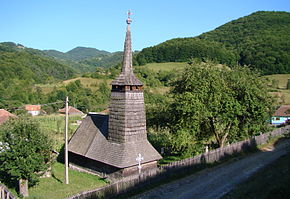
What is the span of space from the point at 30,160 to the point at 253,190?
12.1 m

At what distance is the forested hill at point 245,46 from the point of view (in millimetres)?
85688

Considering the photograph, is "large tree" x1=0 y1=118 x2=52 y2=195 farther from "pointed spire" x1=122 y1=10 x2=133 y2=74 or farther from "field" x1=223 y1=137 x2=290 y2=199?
"field" x1=223 y1=137 x2=290 y2=199

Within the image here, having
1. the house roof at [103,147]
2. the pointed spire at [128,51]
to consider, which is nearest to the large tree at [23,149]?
the house roof at [103,147]

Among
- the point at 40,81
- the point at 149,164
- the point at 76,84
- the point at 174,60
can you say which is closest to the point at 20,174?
the point at 149,164

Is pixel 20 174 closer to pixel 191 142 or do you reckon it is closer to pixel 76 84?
pixel 191 142

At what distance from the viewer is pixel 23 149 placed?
15.7 m

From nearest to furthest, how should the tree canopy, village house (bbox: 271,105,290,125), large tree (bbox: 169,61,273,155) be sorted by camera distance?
the tree canopy, large tree (bbox: 169,61,273,155), village house (bbox: 271,105,290,125)

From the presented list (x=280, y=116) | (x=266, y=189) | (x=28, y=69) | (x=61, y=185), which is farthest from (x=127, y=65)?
(x=28, y=69)

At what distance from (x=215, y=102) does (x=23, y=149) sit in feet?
46.1

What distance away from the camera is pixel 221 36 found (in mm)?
133625

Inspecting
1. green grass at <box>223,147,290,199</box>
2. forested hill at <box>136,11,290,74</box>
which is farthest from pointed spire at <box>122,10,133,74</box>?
forested hill at <box>136,11,290,74</box>

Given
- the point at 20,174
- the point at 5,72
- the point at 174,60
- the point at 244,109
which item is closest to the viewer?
the point at 20,174

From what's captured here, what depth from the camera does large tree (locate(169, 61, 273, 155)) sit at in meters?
21.4

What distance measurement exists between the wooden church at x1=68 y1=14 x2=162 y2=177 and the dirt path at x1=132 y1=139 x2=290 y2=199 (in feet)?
11.6
